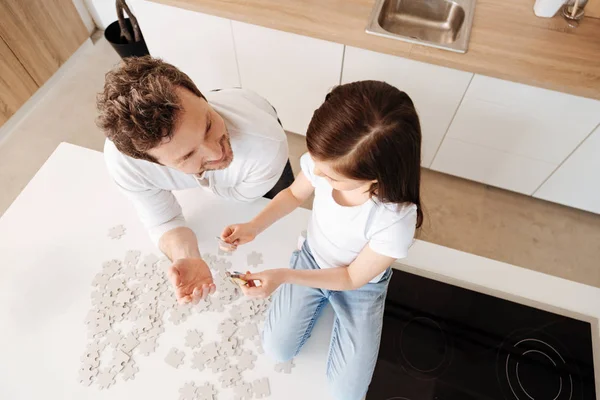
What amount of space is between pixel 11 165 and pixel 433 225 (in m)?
2.48

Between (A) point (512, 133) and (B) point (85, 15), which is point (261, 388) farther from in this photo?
(B) point (85, 15)

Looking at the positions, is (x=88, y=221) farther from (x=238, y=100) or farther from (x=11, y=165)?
(x=11, y=165)

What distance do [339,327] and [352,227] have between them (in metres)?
0.34

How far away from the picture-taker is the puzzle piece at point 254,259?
122 centimetres

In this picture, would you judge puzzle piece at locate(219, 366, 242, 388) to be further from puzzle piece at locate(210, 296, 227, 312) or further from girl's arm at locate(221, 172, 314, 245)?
girl's arm at locate(221, 172, 314, 245)

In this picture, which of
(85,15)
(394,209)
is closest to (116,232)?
(394,209)

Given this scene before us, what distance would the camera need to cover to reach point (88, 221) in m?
1.30

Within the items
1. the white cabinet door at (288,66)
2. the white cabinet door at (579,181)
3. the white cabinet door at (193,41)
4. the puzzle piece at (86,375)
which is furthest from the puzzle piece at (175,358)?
the white cabinet door at (579,181)

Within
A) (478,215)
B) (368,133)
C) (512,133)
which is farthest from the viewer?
(478,215)

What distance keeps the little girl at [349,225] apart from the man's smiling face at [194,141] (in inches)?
9.2

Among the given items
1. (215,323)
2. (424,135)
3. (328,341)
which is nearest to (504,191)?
(424,135)

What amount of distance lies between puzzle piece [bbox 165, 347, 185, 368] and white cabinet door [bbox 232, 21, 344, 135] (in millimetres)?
1257

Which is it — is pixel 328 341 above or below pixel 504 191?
above

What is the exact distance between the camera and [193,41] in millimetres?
1892
